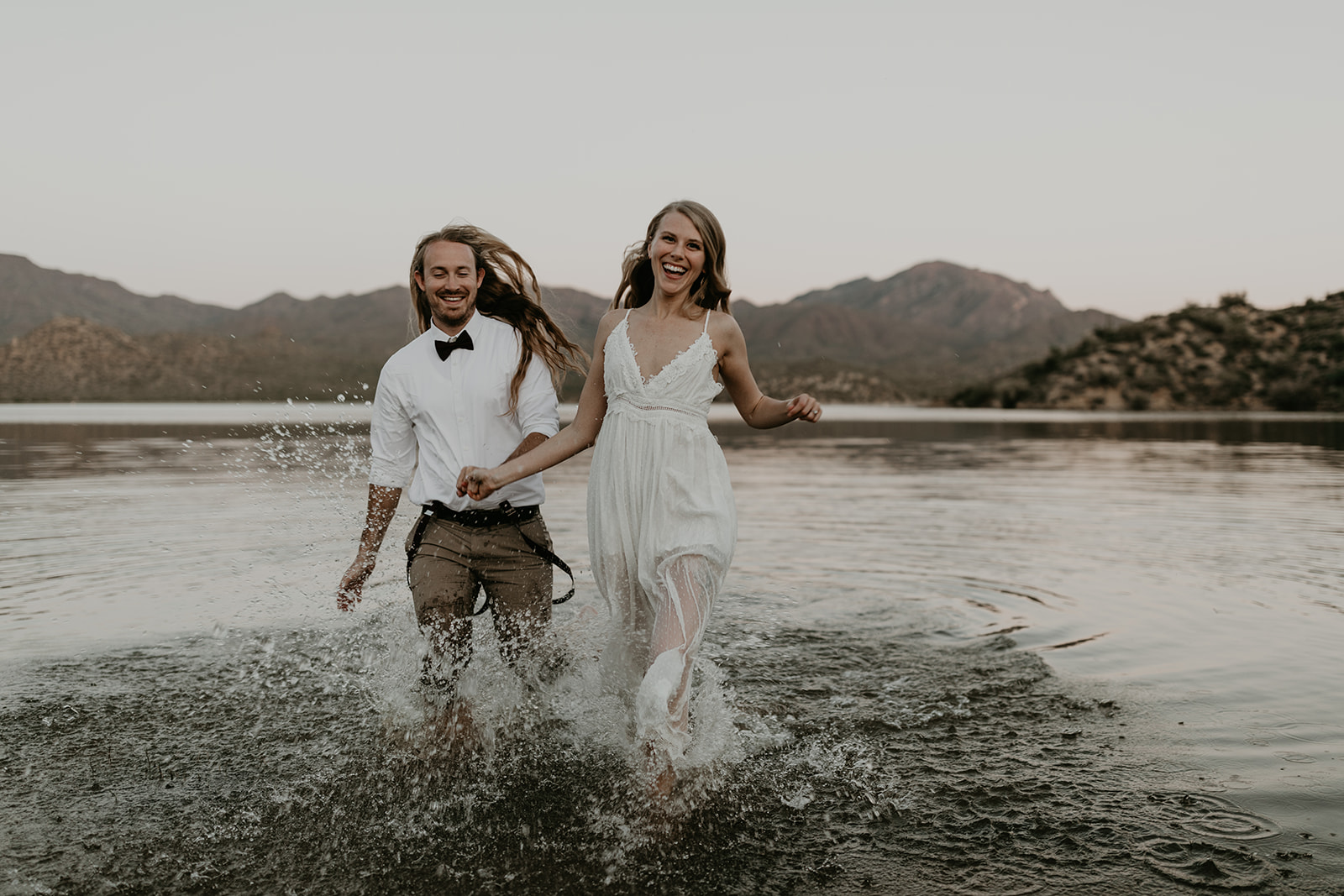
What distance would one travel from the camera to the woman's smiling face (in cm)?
455

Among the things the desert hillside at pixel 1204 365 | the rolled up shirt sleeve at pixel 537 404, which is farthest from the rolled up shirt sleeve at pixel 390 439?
the desert hillside at pixel 1204 365

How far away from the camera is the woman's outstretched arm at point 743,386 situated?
446 centimetres

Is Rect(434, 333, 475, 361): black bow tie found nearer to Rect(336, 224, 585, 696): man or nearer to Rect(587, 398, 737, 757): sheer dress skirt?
Rect(336, 224, 585, 696): man

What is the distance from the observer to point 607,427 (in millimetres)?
4621

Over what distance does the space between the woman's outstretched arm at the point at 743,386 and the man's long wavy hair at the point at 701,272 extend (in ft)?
0.38

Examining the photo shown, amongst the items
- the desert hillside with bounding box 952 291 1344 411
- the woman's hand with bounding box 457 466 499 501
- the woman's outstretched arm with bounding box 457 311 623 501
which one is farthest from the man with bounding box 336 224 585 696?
the desert hillside with bounding box 952 291 1344 411

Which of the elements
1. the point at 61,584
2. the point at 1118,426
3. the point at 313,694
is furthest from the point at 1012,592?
the point at 1118,426

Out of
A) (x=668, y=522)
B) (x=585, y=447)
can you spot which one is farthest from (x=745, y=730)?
(x=585, y=447)

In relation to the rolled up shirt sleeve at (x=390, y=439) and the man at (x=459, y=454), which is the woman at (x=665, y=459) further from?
the rolled up shirt sleeve at (x=390, y=439)

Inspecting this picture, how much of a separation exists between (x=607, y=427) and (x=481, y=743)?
1.67 m

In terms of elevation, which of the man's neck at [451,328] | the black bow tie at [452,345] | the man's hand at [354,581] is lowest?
the man's hand at [354,581]

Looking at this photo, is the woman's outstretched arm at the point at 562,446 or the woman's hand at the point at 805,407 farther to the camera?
the woman's outstretched arm at the point at 562,446

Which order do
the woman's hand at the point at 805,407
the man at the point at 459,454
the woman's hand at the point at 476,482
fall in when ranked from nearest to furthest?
the woman's hand at the point at 805,407 → the woman's hand at the point at 476,482 → the man at the point at 459,454

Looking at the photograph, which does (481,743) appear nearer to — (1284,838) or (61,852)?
(61,852)
